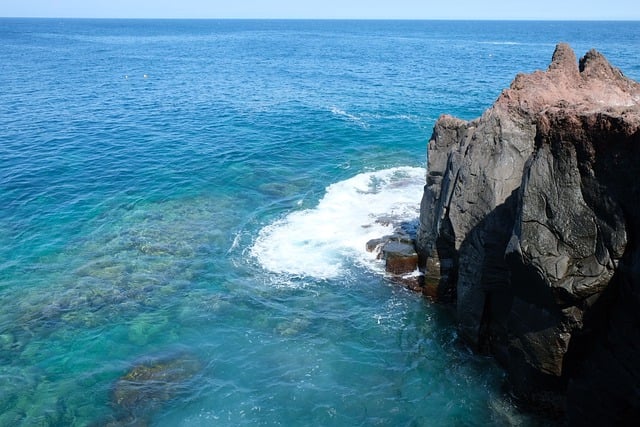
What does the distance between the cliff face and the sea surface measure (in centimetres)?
309

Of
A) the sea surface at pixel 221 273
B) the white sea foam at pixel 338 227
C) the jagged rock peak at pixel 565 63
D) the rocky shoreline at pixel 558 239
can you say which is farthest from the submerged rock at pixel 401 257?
the jagged rock peak at pixel 565 63

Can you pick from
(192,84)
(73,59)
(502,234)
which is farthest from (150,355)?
(73,59)

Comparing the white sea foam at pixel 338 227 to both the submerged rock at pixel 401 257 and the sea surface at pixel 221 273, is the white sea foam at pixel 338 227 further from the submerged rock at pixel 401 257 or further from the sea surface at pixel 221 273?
the submerged rock at pixel 401 257

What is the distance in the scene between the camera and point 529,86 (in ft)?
87.8

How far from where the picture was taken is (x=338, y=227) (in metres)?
39.9

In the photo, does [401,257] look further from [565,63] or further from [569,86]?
[565,63]

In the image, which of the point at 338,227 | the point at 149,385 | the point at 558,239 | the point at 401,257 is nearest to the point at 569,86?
the point at 558,239

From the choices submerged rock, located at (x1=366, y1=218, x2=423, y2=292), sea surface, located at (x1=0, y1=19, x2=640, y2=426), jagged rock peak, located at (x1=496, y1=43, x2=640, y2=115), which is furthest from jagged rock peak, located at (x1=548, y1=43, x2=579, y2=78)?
sea surface, located at (x1=0, y1=19, x2=640, y2=426)

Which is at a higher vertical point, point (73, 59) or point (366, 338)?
point (73, 59)

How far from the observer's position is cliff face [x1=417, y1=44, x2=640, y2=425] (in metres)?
17.4

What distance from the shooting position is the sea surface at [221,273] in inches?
949

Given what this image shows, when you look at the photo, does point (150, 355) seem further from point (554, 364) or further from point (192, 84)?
point (192, 84)

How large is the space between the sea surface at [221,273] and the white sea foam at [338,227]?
0.17 metres

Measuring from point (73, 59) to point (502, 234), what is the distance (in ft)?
425
